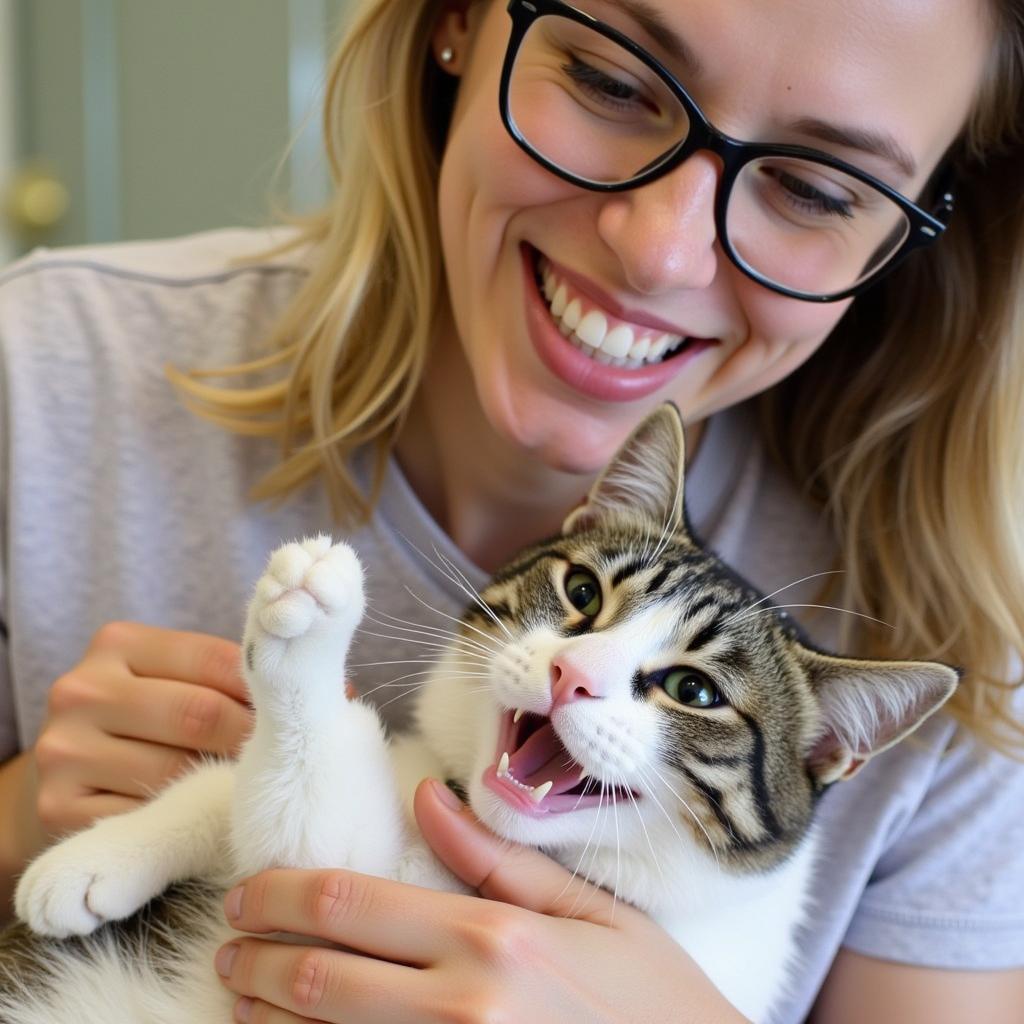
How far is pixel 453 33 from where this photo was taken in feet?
4.77

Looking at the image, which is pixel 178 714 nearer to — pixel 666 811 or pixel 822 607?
pixel 666 811

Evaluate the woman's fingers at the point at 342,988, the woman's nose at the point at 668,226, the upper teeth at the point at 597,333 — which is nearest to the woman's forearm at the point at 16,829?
the woman's fingers at the point at 342,988

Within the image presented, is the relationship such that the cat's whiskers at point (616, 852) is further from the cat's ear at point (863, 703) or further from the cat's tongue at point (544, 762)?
the cat's ear at point (863, 703)

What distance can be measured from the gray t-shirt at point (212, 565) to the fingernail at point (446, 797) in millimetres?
359

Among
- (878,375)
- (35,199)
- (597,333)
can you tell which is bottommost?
(35,199)

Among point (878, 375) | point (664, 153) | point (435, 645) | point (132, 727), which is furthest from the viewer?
point (878, 375)

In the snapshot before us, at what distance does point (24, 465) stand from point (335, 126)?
0.69 meters

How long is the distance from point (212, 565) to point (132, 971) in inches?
22.8

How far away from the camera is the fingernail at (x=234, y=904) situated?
3.45 feet

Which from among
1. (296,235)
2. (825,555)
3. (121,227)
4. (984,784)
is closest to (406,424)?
(296,235)

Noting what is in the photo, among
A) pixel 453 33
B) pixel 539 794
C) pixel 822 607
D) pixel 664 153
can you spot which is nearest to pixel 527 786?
pixel 539 794

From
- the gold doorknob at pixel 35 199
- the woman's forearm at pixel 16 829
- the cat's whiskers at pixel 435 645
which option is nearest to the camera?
the cat's whiskers at pixel 435 645

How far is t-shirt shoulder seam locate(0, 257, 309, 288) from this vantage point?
63.6 inches

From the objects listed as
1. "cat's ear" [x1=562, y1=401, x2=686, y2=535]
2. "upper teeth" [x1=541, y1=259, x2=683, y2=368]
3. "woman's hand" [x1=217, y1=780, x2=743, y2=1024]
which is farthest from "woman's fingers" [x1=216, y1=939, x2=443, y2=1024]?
"upper teeth" [x1=541, y1=259, x2=683, y2=368]
